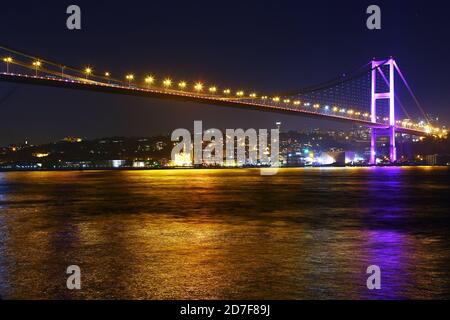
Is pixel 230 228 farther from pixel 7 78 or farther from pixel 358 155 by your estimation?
pixel 358 155

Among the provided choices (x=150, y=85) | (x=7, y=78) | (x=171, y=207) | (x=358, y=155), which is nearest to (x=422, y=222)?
(x=171, y=207)

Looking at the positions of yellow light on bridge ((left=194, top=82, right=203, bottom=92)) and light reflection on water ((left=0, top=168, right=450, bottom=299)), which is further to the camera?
yellow light on bridge ((left=194, top=82, right=203, bottom=92))

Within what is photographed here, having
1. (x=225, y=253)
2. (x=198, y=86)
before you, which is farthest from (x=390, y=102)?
(x=225, y=253)

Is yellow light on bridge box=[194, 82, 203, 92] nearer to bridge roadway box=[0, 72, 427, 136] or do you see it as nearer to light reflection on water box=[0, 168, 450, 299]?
bridge roadway box=[0, 72, 427, 136]

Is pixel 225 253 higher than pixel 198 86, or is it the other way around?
pixel 198 86

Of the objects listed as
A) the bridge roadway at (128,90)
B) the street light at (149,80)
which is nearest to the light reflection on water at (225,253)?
the bridge roadway at (128,90)

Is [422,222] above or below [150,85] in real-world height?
below

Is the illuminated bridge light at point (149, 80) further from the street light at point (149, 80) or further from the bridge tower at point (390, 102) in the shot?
the bridge tower at point (390, 102)

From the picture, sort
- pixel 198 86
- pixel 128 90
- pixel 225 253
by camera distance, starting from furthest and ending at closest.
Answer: pixel 198 86
pixel 128 90
pixel 225 253

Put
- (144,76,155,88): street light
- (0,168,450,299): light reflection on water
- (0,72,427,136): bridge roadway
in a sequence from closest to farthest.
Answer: (0,168,450,299): light reflection on water, (0,72,427,136): bridge roadway, (144,76,155,88): street light

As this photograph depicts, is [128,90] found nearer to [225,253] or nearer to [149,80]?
[149,80]

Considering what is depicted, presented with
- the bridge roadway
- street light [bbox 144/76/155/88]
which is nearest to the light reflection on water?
the bridge roadway

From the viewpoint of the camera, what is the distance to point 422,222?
14.3 m

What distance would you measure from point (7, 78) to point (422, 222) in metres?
36.2
